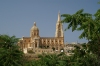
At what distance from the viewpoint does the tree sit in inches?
794

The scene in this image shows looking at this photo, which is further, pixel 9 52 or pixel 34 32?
pixel 34 32

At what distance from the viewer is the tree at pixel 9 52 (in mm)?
20156

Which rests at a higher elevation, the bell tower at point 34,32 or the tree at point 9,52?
the bell tower at point 34,32

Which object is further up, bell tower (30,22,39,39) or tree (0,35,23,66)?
bell tower (30,22,39,39)

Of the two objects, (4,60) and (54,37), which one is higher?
(54,37)

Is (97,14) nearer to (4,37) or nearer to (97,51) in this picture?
(97,51)

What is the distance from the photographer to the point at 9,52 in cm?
2036

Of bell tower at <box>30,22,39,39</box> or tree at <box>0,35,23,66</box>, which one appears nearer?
tree at <box>0,35,23,66</box>

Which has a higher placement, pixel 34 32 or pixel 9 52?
pixel 34 32

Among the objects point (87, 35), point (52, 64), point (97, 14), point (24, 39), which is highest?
point (24, 39)

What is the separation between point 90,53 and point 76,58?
1.18 m

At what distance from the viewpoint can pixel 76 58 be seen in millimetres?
18719

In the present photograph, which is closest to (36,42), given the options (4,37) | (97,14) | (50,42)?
(50,42)

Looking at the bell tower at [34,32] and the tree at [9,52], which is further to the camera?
the bell tower at [34,32]
